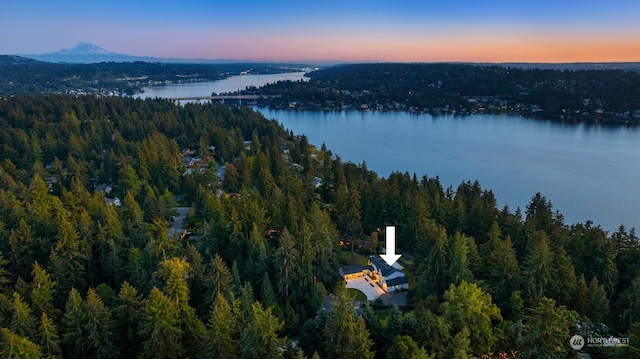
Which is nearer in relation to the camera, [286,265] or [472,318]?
[472,318]

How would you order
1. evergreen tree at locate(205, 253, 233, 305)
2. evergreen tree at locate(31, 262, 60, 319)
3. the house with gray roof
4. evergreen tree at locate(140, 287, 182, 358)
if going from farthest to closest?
the house with gray roof → evergreen tree at locate(205, 253, 233, 305) → evergreen tree at locate(31, 262, 60, 319) → evergreen tree at locate(140, 287, 182, 358)

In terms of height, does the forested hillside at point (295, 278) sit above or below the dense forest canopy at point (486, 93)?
below

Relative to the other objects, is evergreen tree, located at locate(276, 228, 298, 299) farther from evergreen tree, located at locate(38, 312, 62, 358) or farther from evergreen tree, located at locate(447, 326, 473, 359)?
evergreen tree, located at locate(38, 312, 62, 358)

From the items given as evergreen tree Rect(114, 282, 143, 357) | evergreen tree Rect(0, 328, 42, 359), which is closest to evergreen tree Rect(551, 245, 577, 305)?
evergreen tree Rect(114, 282, 143, 357)

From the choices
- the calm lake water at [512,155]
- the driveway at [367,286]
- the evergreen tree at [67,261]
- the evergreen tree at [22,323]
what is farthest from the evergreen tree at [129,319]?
the calm lake water at [512,155]

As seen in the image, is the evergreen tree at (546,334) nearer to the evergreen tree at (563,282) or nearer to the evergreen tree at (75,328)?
the evergreen tree at (563,282)

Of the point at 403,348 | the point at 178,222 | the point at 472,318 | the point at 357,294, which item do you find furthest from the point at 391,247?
the point at 178,222

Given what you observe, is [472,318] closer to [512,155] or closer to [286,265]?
[286,265]
